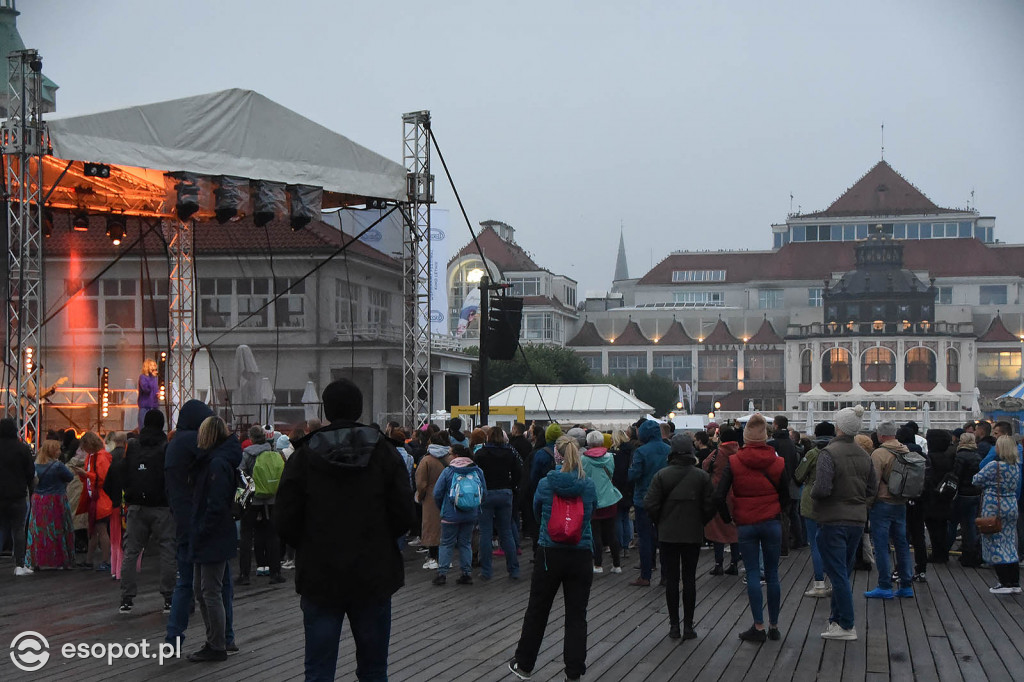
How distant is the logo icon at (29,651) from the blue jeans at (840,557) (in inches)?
224

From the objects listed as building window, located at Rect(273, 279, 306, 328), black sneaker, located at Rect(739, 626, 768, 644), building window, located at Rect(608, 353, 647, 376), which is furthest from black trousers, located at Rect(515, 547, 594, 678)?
building window, located at Rect(608, 353, 647, 376)

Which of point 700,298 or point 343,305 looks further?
point 700,298

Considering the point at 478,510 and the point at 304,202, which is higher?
the point at 304,202

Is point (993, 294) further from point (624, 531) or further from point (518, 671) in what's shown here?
point (518, 671)

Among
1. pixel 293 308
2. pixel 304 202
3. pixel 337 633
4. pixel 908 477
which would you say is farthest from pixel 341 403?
pixel 293 308

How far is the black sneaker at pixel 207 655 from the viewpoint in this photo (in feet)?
27.4

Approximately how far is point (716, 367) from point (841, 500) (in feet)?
328

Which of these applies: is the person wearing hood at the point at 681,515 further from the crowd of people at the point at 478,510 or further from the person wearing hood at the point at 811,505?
the person wearing hood at the point at 811,505

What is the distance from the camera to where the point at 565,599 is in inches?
303

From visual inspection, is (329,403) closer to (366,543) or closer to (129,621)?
(366,543)

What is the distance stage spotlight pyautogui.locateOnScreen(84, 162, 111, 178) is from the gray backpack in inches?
459

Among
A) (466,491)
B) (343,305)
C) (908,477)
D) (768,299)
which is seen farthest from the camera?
(768,299)

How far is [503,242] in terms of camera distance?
385ft

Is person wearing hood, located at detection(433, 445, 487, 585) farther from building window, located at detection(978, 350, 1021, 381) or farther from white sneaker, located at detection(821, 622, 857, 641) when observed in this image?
building window, located at detection(978, 350, 1021, 381)
